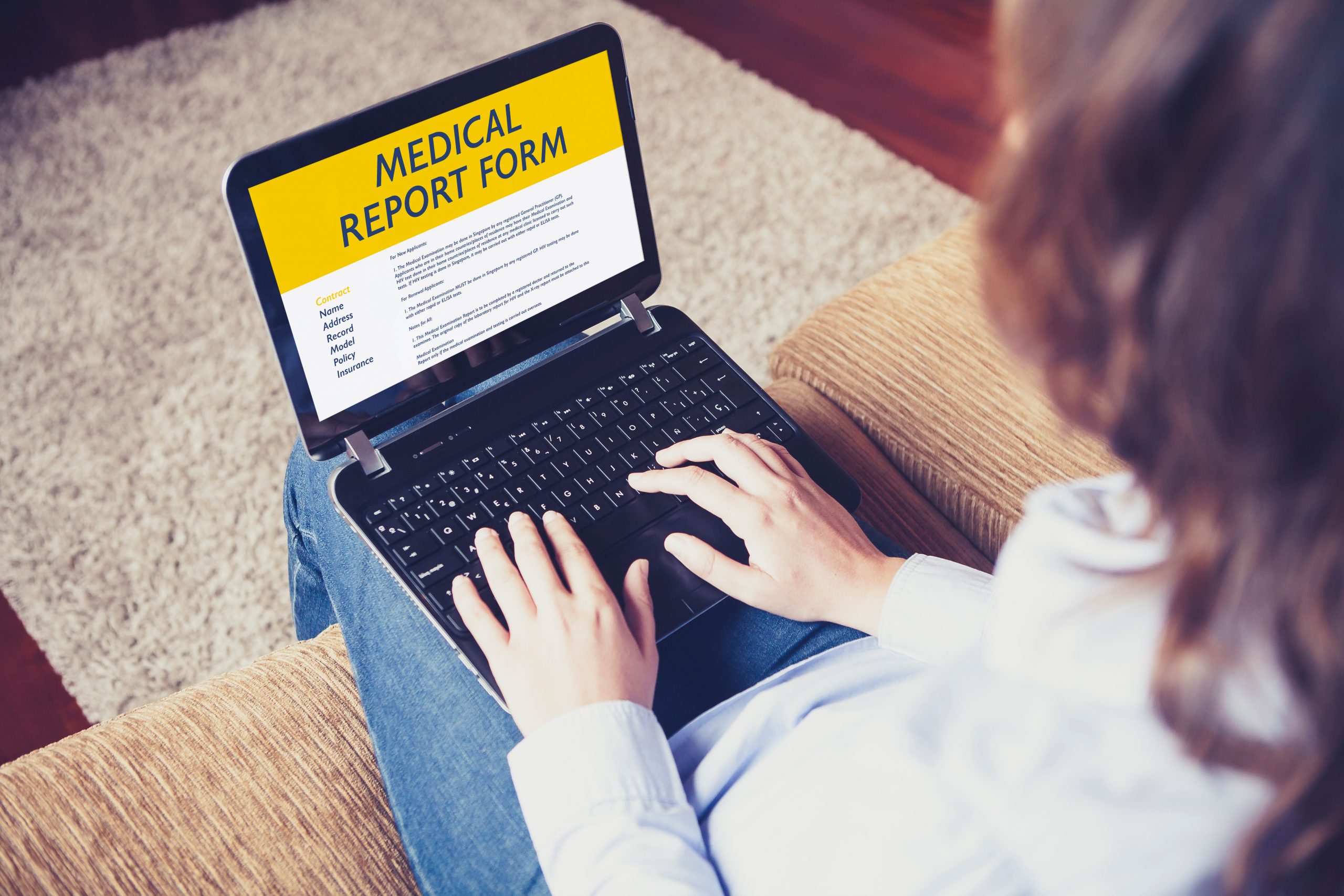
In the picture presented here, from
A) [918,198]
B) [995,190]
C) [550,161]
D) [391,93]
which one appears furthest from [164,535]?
[918,198]

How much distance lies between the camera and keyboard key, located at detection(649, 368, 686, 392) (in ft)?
2.69

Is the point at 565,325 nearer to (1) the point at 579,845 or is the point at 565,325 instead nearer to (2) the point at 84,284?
(1) the point at 579,845

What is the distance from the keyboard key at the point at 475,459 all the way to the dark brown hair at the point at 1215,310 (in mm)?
499

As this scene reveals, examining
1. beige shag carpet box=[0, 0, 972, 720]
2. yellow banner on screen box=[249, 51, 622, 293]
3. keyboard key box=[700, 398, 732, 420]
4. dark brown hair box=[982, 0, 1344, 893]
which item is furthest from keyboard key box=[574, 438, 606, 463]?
beige shag carpet box=[0, 0, 972, 720]

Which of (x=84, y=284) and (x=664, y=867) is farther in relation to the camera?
(x=84, y=284)

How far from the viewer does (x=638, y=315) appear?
0.85 m

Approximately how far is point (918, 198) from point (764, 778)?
5.20 ft

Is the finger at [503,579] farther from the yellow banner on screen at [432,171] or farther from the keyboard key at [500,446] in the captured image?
the yellow banner on screen at [432,171]

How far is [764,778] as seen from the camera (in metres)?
0.54

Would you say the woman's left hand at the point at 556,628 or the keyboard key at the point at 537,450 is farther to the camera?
the keyboard key at the point at 537,450

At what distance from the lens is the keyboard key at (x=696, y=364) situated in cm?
83

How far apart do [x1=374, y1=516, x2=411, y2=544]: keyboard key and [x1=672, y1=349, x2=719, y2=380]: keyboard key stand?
0.28m

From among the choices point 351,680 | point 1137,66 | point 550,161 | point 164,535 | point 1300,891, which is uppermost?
point 1137,66

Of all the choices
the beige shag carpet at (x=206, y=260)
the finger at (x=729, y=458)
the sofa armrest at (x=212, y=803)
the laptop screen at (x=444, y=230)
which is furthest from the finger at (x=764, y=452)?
the beige shag carpet at (x=206, y=260)
